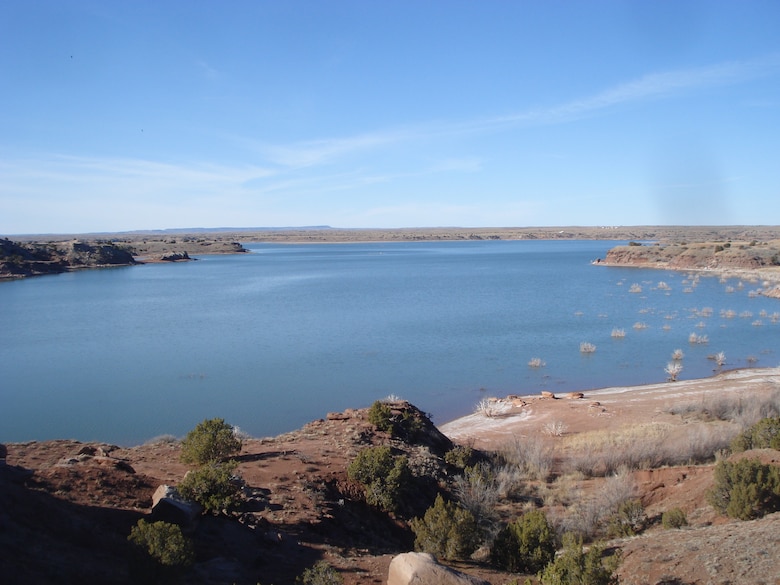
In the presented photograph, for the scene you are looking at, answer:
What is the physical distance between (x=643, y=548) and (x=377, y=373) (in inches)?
686

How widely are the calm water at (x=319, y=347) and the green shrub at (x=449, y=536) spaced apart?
1056cm

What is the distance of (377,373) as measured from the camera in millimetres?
24609

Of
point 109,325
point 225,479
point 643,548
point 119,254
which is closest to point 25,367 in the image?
point 109,325

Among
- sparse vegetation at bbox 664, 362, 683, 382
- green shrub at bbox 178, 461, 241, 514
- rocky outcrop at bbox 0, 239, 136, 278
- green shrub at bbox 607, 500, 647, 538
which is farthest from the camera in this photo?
rocky outcrop at bbox 0, 239, 136, 278

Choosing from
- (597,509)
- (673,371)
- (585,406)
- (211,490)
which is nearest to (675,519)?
(597,509)

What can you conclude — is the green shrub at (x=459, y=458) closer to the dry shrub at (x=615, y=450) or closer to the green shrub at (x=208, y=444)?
the dry shrub at (x=615, y=450)

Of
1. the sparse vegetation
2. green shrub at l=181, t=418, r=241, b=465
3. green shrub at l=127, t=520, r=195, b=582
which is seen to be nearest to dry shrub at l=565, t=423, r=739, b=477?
green shrub at l=181, t=418, r=241, b=465

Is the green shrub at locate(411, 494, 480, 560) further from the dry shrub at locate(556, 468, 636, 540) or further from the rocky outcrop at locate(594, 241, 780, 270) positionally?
the rocky outcrop at locate(594, 241, 780, 270)

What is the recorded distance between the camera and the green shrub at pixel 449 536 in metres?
8.02

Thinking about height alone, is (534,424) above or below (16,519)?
below

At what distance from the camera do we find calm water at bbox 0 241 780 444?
20.2 m

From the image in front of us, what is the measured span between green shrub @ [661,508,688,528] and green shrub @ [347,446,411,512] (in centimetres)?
448

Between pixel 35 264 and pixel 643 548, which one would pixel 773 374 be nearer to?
pixel 643 548

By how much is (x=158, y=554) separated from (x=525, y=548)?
4541 mm
